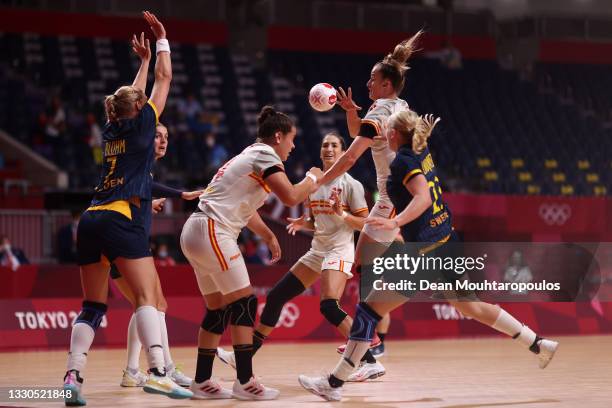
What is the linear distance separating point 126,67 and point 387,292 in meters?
20.0

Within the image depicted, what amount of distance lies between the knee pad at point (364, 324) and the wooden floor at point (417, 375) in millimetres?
505

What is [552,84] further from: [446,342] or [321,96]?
[321,96]

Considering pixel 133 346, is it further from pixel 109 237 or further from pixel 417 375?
pixel 417 375

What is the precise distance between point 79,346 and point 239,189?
5.69 ft

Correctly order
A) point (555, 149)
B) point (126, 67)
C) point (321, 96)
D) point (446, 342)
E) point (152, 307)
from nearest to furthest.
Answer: point (152, 307)
point (321, 96)
point (446, 342)
point (126, 67)
point (555, 149)

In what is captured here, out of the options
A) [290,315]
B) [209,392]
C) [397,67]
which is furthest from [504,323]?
[290,315]

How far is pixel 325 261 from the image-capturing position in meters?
10.6

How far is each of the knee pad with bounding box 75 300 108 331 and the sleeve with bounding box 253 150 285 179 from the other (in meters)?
1.57

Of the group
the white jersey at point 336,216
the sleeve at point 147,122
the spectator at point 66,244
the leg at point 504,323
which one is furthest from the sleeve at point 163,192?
A: the spectator at point 66,244

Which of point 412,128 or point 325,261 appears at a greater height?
point 412,128

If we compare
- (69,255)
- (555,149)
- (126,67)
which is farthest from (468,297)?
(555,149)

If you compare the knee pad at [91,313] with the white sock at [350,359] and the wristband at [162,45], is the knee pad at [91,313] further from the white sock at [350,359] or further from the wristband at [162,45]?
the wristband at [162,45]

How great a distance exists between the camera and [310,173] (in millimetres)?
8539

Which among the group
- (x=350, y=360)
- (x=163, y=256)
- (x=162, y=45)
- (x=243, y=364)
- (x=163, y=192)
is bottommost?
(x=163, y=256)
